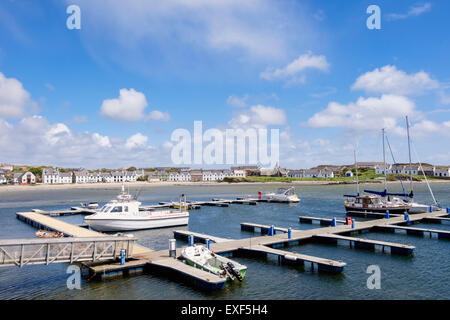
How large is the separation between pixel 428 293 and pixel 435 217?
25751 mm

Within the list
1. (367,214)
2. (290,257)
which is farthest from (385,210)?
(290,257)

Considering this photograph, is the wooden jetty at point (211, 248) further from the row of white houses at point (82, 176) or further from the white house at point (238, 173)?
the white house at point (238, 173)

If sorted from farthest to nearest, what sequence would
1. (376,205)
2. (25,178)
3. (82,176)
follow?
(82,176)
(25,178)
(376,205)

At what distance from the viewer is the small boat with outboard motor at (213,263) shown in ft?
54.7

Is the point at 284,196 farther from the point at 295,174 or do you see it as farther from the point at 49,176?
the point at 49,176

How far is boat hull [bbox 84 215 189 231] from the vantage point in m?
31.2

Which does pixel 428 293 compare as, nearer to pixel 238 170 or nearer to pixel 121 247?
pixel 121 247

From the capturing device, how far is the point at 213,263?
17.9 meters

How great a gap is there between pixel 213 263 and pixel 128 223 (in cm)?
1652

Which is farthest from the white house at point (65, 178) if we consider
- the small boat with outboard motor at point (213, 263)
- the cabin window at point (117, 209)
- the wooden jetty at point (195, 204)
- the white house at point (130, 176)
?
the small boat with outboard motor at point (213, 263)

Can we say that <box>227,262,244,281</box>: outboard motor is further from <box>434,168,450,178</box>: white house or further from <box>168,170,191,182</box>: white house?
<box>434,168,450,178</box>: white house

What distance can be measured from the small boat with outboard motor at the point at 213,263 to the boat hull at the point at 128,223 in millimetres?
15054

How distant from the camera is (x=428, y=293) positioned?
1571 centimetres
